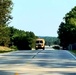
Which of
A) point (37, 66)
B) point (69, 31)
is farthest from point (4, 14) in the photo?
point (37, 66)

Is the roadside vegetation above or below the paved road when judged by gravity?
above

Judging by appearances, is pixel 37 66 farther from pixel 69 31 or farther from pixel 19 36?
pixel 19 36

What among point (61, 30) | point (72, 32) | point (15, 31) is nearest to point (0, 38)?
point (72, 32)

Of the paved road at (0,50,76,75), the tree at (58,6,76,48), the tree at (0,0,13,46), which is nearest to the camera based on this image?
the paved road at (0,50,76,75)

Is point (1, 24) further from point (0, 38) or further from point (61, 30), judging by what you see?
point (61, 30)

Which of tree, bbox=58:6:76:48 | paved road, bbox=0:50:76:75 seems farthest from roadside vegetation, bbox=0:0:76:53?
paved road, bbox=0:50:76:75

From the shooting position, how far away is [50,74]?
1905 cm

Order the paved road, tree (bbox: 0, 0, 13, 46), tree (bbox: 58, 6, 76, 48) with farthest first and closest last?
tree (bbox: 58, 6, 76, 48)
tree (bbox: 0, 0, 13, 46)
the paved road

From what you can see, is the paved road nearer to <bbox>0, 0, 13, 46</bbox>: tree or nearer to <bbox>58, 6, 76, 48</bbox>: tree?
<bbox>0, 0, 13, 46</bbox>: tree

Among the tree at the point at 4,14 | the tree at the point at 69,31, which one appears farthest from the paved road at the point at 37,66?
the tree at the point at 69,31

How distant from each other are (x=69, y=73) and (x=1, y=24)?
59.6m

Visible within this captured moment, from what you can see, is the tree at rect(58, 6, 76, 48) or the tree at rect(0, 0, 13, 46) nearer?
the tree at rect(0, 0, 13, 46)

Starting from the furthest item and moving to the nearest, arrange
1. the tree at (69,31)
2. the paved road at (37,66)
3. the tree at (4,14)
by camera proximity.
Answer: the tree at (69,31) → the tree at (4,14) → the paved road at (37,66)

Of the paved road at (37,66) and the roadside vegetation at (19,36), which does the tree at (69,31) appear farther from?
the paved road at (37,66)
